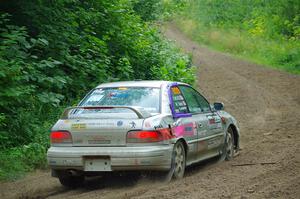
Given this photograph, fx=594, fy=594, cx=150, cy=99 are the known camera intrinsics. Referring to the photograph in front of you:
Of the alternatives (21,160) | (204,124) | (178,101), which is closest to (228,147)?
(204,124)

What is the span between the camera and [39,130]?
11.3 metres

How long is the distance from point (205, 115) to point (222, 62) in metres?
20.9

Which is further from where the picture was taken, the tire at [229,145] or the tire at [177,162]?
the tire at [229,145]

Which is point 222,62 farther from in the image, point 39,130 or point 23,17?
point 39,130

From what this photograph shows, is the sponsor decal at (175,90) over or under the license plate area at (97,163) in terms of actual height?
over

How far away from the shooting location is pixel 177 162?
8.66 metres

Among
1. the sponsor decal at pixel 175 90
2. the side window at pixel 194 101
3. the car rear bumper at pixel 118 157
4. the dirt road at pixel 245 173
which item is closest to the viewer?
the dirt road at pixel 245 173

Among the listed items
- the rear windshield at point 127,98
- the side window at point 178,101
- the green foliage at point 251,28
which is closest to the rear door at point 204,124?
the side window at point 178,101

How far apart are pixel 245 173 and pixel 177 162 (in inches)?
43.3

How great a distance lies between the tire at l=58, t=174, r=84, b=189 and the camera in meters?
8.70

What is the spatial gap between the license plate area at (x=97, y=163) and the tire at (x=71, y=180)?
613 mm

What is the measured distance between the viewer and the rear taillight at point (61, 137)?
27.5 feet

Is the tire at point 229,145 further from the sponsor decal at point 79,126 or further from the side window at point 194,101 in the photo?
the sponsor decal at point 79,126

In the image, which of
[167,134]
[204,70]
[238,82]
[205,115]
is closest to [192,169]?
[205,115]
